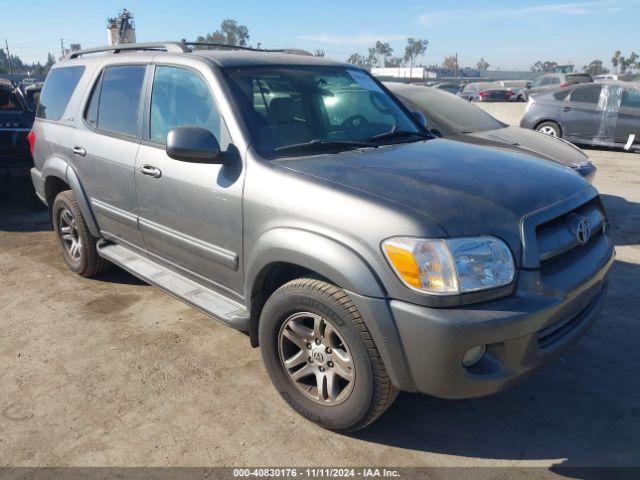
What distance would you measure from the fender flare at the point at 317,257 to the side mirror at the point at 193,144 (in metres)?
0.56

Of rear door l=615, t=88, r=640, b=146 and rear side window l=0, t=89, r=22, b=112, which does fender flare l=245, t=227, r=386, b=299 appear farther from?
rear door l=615, t=88, r=640, b=146

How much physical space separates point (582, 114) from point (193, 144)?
11.3 m

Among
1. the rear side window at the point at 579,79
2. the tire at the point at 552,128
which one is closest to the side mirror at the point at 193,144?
the tire at the point at 552,128

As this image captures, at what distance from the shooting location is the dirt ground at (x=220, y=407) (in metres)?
2.60

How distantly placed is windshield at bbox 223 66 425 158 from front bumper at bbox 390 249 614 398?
1291 mm

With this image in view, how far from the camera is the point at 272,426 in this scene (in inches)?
111

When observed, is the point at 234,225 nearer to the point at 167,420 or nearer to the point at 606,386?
the point at 167,420

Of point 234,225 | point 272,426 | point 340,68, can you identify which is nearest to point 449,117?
point 340,68

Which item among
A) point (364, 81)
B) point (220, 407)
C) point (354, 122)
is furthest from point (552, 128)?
point (220, 407)

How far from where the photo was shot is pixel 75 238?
487 centimetres

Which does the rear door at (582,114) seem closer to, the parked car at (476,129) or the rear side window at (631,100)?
the rear side window at (631,100)

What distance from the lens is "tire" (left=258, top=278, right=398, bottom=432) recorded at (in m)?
2.40

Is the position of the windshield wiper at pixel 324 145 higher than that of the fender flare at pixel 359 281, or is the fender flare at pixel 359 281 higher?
the windshield wiper at pixel 324 145

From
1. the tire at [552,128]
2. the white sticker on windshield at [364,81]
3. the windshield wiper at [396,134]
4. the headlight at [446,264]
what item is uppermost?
the white sticker on windshield at [364,81]
